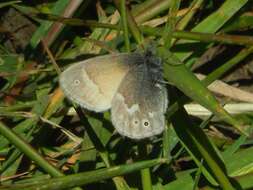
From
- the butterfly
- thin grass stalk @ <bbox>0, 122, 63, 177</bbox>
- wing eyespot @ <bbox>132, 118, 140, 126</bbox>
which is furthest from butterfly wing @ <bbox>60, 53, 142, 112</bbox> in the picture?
thin grass stalk @ <bbox>0, 122, 63, 177</bbox>

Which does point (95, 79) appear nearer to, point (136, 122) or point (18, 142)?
point (136, 122)

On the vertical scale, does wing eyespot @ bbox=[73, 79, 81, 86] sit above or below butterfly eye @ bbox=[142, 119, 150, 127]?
above

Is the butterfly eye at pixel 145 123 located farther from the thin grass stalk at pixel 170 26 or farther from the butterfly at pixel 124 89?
the thin grass stalk at pixel 170 26

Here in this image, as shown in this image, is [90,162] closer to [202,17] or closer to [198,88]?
[198,88]

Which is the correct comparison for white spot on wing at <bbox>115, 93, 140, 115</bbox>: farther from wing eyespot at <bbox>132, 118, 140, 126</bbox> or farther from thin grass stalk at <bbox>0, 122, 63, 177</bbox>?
thin grass stalk at <bbox>0, 122, 63, 177</bbox>

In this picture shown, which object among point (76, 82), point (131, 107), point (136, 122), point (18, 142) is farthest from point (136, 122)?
point (18, 142)

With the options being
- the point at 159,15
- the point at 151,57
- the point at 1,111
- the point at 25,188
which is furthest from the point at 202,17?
the point at 25,188

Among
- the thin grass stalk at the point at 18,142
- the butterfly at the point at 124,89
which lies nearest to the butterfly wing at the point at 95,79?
the butterfly at the point at 124,89
